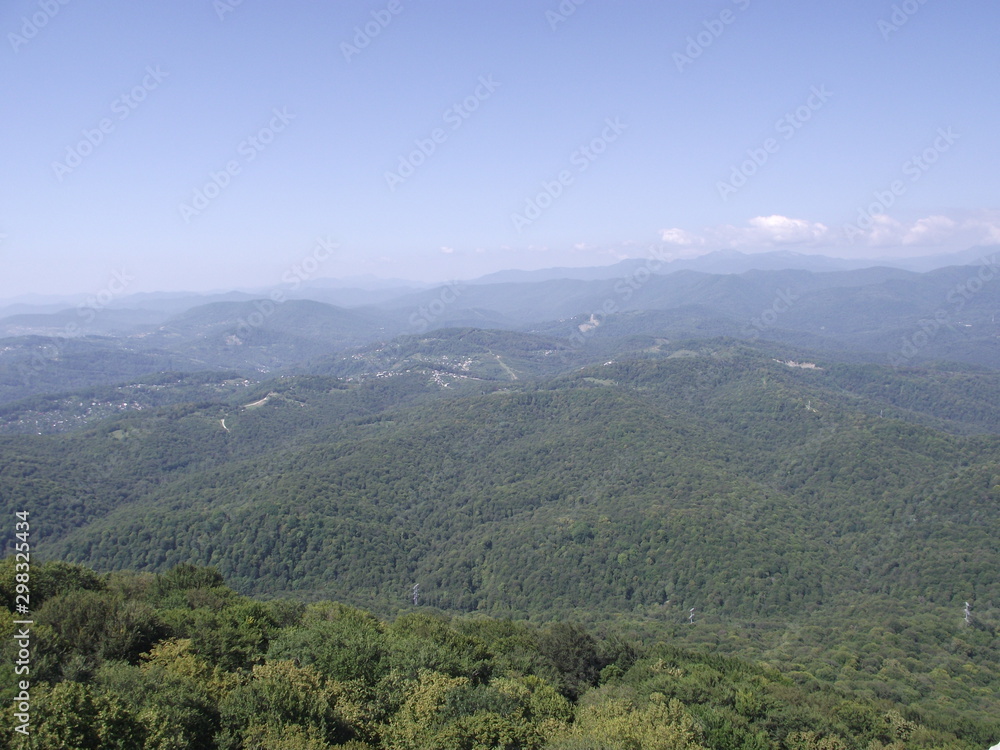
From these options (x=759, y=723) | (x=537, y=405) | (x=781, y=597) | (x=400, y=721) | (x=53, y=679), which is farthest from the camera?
(x=537, y=405)

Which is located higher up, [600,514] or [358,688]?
[358,688]

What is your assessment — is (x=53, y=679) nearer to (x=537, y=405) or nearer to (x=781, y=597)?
(x=781, y=597)

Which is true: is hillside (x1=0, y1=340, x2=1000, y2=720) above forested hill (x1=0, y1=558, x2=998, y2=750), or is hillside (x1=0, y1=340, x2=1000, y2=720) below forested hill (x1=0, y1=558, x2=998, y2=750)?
below

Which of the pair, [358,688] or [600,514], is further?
[600,514]

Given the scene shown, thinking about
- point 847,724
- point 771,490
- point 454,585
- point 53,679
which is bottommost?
point 454,585

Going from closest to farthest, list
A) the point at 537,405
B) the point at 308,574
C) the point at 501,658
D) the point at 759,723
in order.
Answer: the point at 759,723
the point at 501,658
the point at 308,574
the point at 537,405

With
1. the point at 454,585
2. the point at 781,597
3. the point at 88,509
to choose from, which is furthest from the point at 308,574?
the point at 781,597

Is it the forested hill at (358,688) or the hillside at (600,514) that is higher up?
the forested hill at (358,688)

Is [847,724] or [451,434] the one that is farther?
[451,434]
